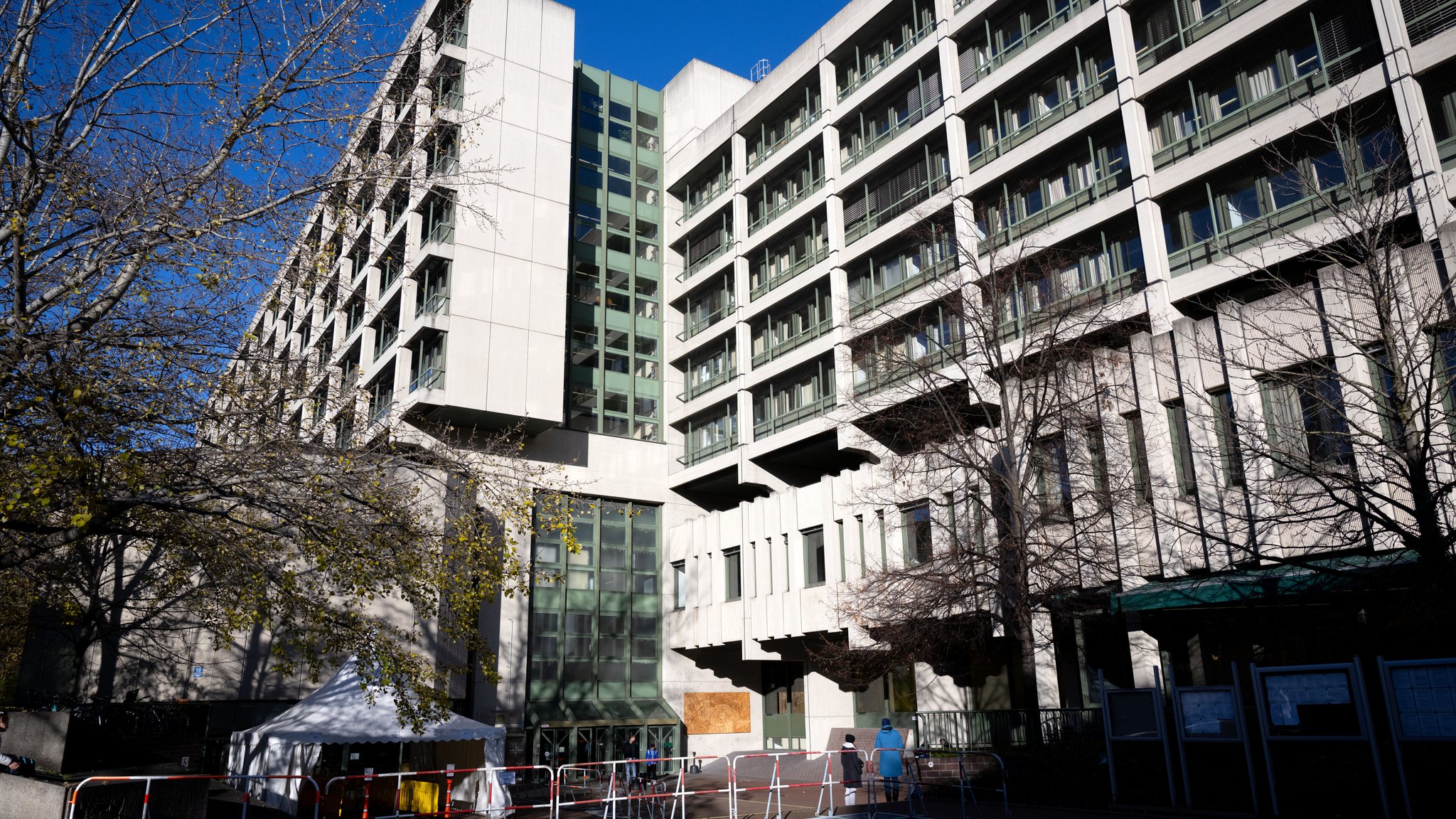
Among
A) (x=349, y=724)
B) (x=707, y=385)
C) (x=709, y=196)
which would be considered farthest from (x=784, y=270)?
(x=349, y=724)

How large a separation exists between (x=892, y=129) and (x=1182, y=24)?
1110 centimetres

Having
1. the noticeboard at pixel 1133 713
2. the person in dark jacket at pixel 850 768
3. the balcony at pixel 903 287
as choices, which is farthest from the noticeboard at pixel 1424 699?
the balcony at pixel 903 287

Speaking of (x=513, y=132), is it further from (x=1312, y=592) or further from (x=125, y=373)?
(x=1312, y=592)

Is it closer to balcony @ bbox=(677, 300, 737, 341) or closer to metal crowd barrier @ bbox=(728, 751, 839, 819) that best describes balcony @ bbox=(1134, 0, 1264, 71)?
balcony @ bbox=(677, 300, 737, 341)

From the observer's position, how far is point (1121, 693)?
16781 millimetres

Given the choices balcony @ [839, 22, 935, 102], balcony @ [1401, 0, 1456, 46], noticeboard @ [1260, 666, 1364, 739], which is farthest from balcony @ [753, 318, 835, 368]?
noticeboard @ [1260, 666, 1364, 739]

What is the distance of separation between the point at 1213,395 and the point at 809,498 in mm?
15167

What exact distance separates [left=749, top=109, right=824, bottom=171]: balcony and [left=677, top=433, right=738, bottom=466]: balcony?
39.1ft

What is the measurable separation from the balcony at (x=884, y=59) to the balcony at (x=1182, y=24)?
27.4 ft

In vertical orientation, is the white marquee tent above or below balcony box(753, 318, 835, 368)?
below

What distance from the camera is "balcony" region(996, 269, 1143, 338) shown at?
77.8 feet

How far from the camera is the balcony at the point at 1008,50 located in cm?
2873

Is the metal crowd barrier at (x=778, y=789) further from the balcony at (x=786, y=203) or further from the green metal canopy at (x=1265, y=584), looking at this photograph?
the balcony at (x=786, y=203)

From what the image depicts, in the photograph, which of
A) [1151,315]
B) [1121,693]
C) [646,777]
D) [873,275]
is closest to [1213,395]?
[1151,315]
